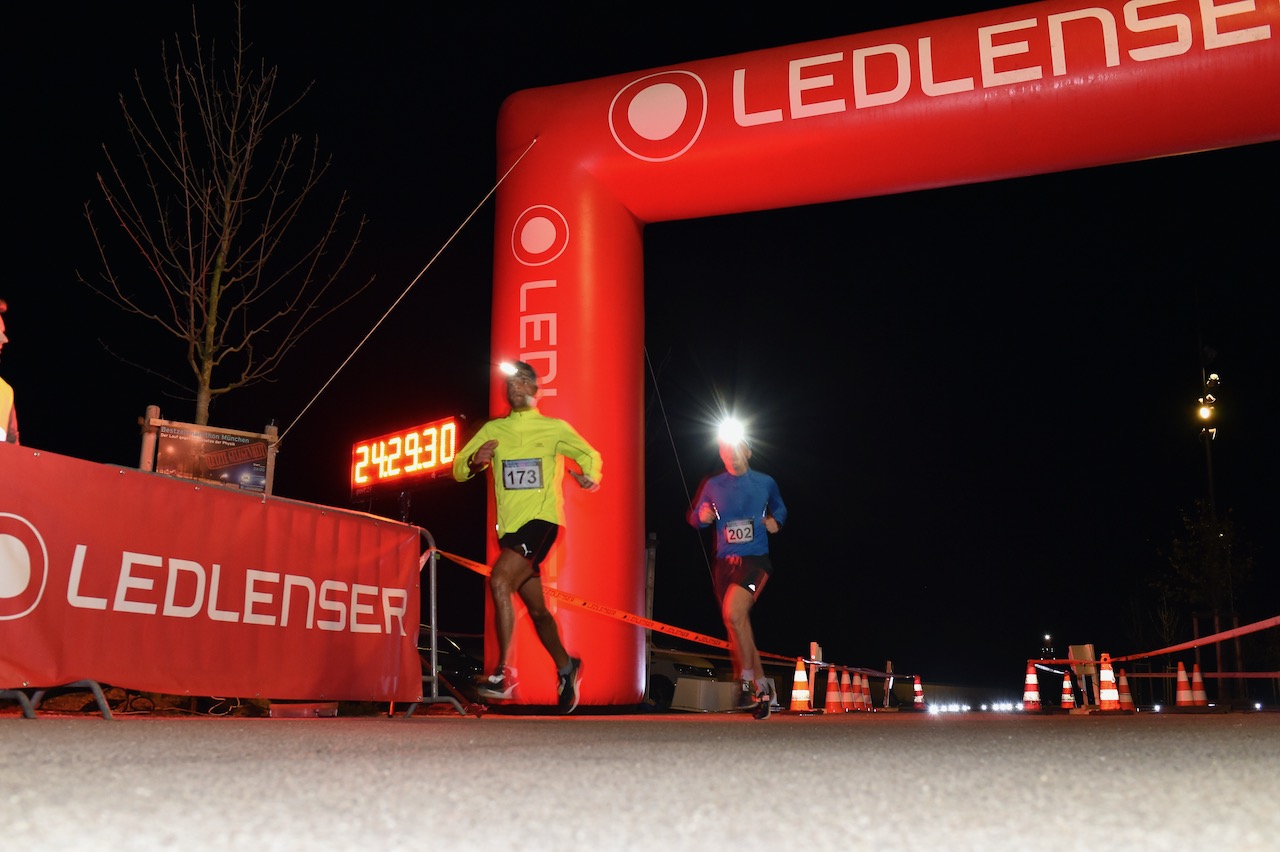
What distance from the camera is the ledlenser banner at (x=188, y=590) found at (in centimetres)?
481

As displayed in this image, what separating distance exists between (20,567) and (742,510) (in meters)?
4.44

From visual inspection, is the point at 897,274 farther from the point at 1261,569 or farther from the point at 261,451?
the point at 261,451

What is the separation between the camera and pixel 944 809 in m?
2.00

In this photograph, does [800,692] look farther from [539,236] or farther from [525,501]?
[525,501]

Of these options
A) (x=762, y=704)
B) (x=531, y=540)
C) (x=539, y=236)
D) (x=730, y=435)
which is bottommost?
(x=762, y=704)

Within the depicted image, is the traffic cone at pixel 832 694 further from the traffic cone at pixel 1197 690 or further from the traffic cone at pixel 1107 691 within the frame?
the traffic cone at pixel 1197 690

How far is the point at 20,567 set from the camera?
15.5 feet

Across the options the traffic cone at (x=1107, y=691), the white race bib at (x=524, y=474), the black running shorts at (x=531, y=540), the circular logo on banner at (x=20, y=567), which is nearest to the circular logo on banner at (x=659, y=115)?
the white race bib at (x=524, y=474)

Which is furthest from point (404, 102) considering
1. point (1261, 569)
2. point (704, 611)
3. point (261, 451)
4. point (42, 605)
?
point (1261, 569)

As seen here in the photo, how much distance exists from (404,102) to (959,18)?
26.3ft

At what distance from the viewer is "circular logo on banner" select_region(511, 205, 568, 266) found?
8.91 m

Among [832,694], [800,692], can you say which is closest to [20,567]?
[800,692]

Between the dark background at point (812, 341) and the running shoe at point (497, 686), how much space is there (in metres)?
5.68

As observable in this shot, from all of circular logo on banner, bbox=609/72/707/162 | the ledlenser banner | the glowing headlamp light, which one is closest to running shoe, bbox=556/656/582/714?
the ledlenser banner
